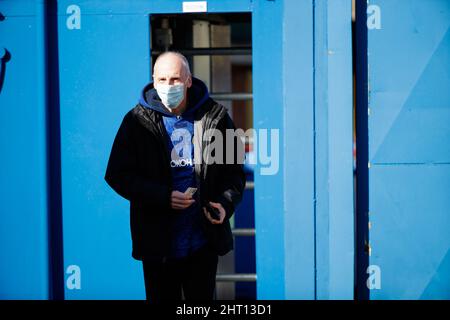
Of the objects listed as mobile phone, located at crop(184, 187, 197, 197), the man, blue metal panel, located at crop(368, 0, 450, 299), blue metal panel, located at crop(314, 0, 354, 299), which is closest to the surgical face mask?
the man

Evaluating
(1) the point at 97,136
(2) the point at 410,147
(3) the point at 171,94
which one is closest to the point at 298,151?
(2) the point at 410,147

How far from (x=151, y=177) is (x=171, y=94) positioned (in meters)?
0.39

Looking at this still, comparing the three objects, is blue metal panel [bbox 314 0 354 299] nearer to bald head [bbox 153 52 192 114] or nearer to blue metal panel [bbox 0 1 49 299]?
bald head [bbox 153 52 192 114]

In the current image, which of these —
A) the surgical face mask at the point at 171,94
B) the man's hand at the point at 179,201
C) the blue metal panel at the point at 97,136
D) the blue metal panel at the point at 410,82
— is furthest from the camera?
the blue metal panel at the point at 97,136

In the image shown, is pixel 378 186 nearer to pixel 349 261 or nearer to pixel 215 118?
pixel 349 261

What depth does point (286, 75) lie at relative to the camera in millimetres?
3523

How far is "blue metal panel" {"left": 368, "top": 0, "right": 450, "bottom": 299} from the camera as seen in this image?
346 cm

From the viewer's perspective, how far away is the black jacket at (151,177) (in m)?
2.98

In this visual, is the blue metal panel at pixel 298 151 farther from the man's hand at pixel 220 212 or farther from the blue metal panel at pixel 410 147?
the man's hand at pixel 220 212

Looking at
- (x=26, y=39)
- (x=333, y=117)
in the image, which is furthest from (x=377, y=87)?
(x=26, y=39)

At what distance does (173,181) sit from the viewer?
3027 millimetres

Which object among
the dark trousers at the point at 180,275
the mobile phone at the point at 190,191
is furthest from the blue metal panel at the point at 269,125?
the mobile phone at the point at 190,191

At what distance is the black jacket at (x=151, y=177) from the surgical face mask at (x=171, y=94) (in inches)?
3.1

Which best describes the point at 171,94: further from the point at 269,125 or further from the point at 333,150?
the point at 333,150
